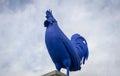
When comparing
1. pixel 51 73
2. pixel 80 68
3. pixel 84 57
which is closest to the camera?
pixel 51 73

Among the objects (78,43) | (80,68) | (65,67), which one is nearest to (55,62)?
(65,67)

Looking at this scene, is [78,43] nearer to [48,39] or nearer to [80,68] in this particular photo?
[80,68]

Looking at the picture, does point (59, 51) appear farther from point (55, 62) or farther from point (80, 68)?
point (80, 68)

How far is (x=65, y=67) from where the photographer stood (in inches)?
446

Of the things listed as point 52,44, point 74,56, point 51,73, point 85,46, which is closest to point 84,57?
point 85,46

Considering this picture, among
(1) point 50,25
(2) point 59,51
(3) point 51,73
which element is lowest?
(3) point 51,73

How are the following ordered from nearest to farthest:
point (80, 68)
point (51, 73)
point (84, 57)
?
point (51, 73)
point (80, 68)
point (84, 57)

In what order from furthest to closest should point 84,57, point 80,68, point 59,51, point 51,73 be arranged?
1. point 84,57
2. point 80,68
3. point 59,51
4. point 51,73

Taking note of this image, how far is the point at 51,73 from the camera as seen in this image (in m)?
10.0

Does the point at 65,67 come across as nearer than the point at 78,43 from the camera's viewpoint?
Yes

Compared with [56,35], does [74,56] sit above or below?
below

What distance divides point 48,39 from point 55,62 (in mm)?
924

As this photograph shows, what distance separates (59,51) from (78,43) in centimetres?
210

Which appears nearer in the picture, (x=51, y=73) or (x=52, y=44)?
(x=51, y=73)
